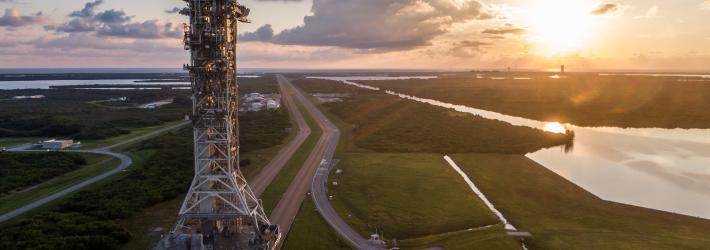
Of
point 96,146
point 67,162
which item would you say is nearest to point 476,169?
point 67,162

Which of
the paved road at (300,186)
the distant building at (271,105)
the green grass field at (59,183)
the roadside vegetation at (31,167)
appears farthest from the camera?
the distant building at (271,105)

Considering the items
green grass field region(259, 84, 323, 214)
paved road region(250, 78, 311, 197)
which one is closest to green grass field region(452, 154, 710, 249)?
green grass field region(259, 84, 323, 214)

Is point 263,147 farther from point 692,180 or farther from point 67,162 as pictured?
point 692,180

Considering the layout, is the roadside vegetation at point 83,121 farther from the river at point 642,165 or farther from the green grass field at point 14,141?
the river at point 642,165

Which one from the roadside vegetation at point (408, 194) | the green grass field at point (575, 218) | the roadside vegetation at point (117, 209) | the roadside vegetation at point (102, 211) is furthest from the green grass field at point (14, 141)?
the green grass field at point (575, 218)

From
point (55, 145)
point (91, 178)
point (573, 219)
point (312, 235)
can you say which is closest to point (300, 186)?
point (312, 235)

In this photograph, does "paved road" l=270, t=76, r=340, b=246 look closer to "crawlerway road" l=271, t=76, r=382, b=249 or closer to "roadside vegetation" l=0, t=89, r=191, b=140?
"crawlerway road" l=271, t=76, r=382, b=249
